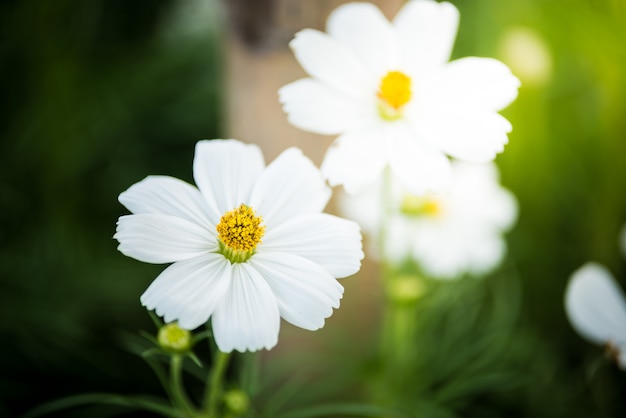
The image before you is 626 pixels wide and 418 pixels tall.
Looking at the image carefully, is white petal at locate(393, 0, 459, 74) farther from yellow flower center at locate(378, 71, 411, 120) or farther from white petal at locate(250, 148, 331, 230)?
white petal at locate(250, 148, 331, 230)

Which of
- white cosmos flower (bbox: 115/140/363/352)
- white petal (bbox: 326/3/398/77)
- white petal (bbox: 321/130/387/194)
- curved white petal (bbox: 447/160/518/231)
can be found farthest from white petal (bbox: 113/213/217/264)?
curved white petal (bbox: 447/160/518/231)

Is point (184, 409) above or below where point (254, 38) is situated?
below

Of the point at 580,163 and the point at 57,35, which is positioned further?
the point at 580,163

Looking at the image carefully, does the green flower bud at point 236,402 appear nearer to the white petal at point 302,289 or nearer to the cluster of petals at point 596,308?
the white petal at point 302,289

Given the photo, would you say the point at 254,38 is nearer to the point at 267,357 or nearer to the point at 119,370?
the point at 267,357

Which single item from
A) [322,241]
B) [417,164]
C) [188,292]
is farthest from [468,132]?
[188,292]

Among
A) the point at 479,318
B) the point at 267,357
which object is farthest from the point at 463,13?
the point at 267,357
